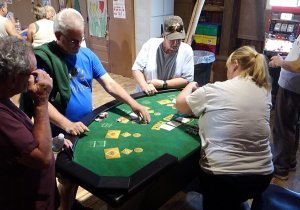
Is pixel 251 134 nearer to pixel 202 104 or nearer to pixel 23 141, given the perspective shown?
pixel 202 104

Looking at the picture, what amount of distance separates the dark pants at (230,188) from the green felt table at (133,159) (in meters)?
0.19

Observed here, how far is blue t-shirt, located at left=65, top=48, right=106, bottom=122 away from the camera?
6.45ft

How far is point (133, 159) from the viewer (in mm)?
1613

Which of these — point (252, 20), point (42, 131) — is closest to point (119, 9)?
point (252, 20)

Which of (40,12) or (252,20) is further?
(252,20)

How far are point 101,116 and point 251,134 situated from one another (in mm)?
1024

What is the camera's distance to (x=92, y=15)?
580 centimetres

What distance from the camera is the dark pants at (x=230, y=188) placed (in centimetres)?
164

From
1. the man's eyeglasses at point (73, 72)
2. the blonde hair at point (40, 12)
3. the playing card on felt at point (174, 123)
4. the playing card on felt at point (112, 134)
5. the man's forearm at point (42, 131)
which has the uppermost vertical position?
the blonde hair at point (40, 12)

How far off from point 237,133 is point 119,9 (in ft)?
13.9

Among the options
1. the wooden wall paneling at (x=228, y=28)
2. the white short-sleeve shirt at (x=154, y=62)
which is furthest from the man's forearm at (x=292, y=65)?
the wooden wall paneling at (x=228, y=28)

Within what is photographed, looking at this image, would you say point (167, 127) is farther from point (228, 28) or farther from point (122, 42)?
point (122, 42)

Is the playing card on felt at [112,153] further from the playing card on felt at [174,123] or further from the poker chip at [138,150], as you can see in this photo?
the playing card on felt at [174,123]

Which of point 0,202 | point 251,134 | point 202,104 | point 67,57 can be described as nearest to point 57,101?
point 67,57
